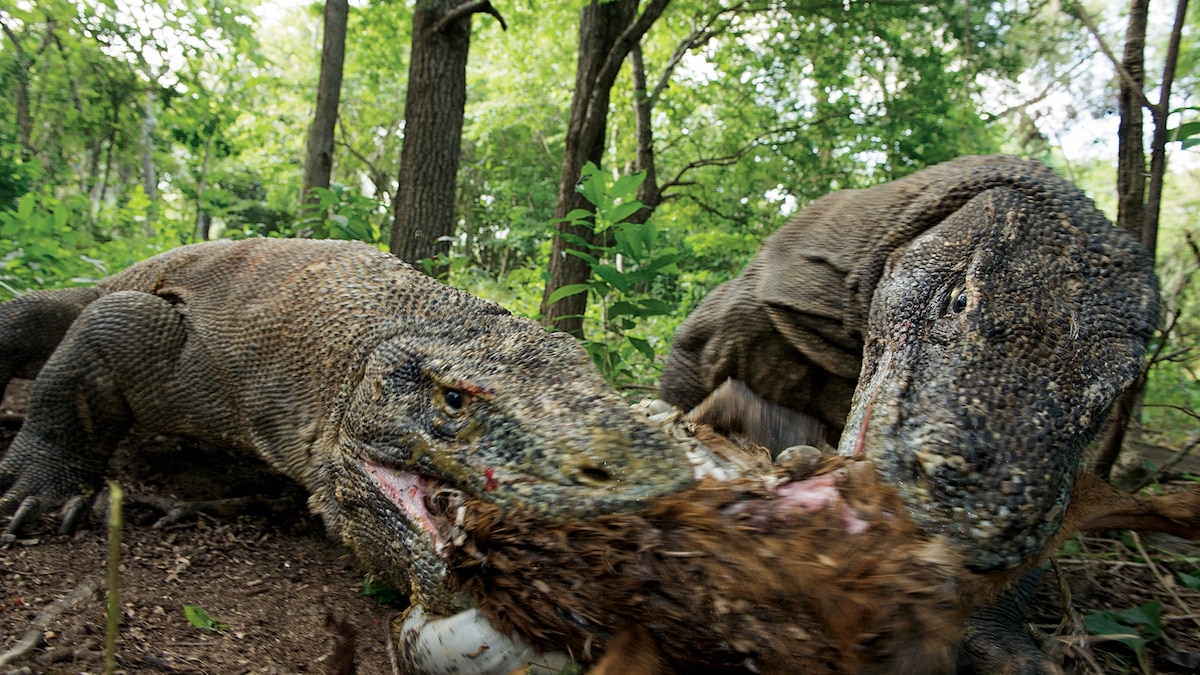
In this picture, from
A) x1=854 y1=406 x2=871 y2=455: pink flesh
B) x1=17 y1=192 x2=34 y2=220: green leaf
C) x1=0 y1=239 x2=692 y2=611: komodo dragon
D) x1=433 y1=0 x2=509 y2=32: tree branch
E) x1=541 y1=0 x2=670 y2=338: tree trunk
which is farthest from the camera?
x1=541 y1=0 x2=670 y2=338: tree trunk

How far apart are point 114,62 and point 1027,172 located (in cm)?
1278

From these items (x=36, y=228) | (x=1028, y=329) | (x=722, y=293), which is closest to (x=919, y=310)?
(x=1028, y=329)

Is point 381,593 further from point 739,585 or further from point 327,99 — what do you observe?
point 327,99

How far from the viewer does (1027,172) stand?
2.40 m

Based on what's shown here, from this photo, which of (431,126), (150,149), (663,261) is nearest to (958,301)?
(663,261)

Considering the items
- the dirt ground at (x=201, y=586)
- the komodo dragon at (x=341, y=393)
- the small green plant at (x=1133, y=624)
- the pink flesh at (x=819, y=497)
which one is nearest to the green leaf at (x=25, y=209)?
the komodo dragon at (x=341, y=393)

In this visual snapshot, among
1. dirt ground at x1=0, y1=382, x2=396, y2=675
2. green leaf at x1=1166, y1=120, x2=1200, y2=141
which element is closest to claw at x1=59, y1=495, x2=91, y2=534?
dirt ground at x1=0, y1=382, x2=396, y2=675

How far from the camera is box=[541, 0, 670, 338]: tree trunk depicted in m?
5.55

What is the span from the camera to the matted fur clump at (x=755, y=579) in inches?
42.3

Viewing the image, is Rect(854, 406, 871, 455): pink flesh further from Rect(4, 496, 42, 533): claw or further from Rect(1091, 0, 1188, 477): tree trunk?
Rect(4, 496, 42, 533): claw

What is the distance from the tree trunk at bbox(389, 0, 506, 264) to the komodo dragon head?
128 inches

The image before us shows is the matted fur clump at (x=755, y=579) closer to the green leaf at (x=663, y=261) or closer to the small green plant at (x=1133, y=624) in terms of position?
the small green plant at (x=1133, y=624)

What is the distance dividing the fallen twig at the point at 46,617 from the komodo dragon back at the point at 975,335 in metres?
1.66

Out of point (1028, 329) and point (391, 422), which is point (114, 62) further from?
point (1028, 329)
